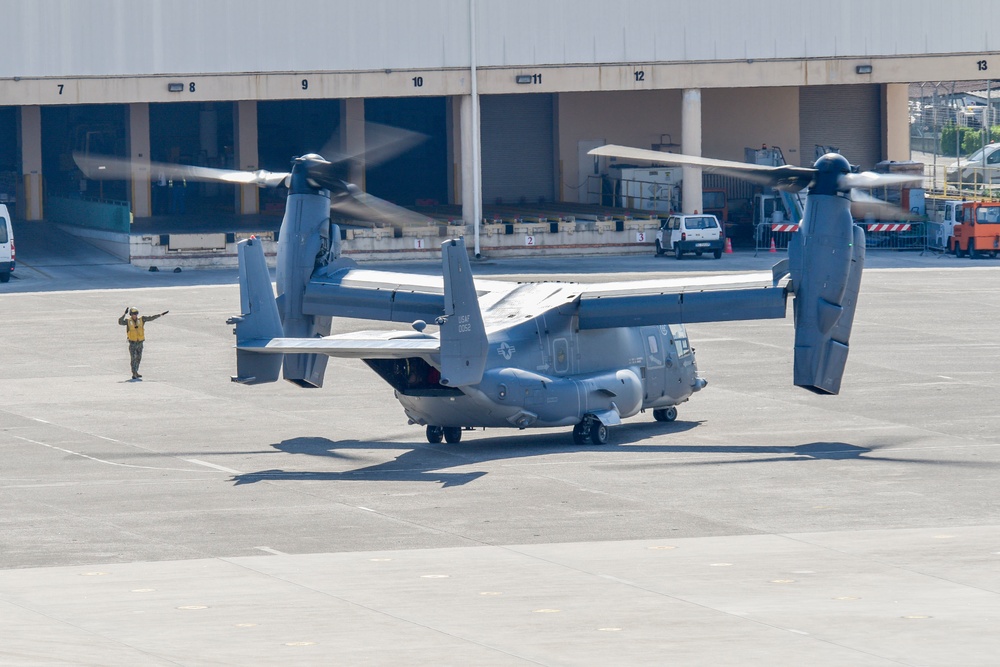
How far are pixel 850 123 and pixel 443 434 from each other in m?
57.4

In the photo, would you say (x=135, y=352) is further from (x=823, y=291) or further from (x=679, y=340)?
(x=823, y=291)

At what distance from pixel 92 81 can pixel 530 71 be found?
18.0 meters

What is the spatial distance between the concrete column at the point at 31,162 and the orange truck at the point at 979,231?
42.7m

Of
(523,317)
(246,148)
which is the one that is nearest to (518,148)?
(246,148)

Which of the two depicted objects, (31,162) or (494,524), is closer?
(494,524)

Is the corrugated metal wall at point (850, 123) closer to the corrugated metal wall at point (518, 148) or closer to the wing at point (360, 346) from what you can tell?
the corrugated metal wall at point (518, 148)

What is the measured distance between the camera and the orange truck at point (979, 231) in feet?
207

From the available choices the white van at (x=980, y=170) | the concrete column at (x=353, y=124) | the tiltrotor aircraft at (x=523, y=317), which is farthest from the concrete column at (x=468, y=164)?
the tiltrotor aircraft at (x=523, y=317)

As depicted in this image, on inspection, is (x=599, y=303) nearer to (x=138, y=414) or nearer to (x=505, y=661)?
(x=138, y=414)

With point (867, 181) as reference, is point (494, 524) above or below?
below

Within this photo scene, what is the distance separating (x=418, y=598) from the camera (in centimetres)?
1769

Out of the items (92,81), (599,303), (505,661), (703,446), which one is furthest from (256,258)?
(92,81)

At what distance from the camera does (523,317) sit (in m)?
28.7

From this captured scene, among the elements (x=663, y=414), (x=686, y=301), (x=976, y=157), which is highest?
(x=976, y=157)
